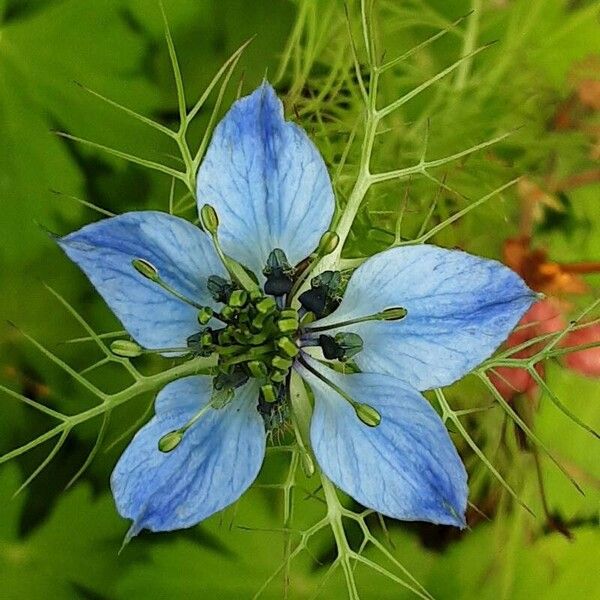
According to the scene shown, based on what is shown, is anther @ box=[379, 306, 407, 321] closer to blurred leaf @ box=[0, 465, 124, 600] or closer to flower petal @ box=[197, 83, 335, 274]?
flower petal @ box=[197, 83, 335, 274]

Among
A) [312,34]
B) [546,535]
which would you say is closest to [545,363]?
[546,535]

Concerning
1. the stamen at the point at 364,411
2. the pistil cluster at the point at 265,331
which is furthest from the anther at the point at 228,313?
the stamen at the point at 364,411

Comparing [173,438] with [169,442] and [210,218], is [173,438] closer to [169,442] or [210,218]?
[169,442]

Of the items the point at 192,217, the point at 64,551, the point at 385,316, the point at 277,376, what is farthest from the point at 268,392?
the point at 64,551

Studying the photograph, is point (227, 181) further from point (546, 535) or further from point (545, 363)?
point (546, 535)

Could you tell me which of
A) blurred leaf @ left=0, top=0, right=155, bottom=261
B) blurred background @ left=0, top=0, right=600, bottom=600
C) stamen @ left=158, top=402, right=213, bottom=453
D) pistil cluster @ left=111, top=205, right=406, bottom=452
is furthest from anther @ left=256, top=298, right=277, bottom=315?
blurred leaf @ left=0, top=0, right=155, bottom=261

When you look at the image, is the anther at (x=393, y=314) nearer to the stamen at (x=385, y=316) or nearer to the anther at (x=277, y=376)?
the stamen at (x=385, y=316)
